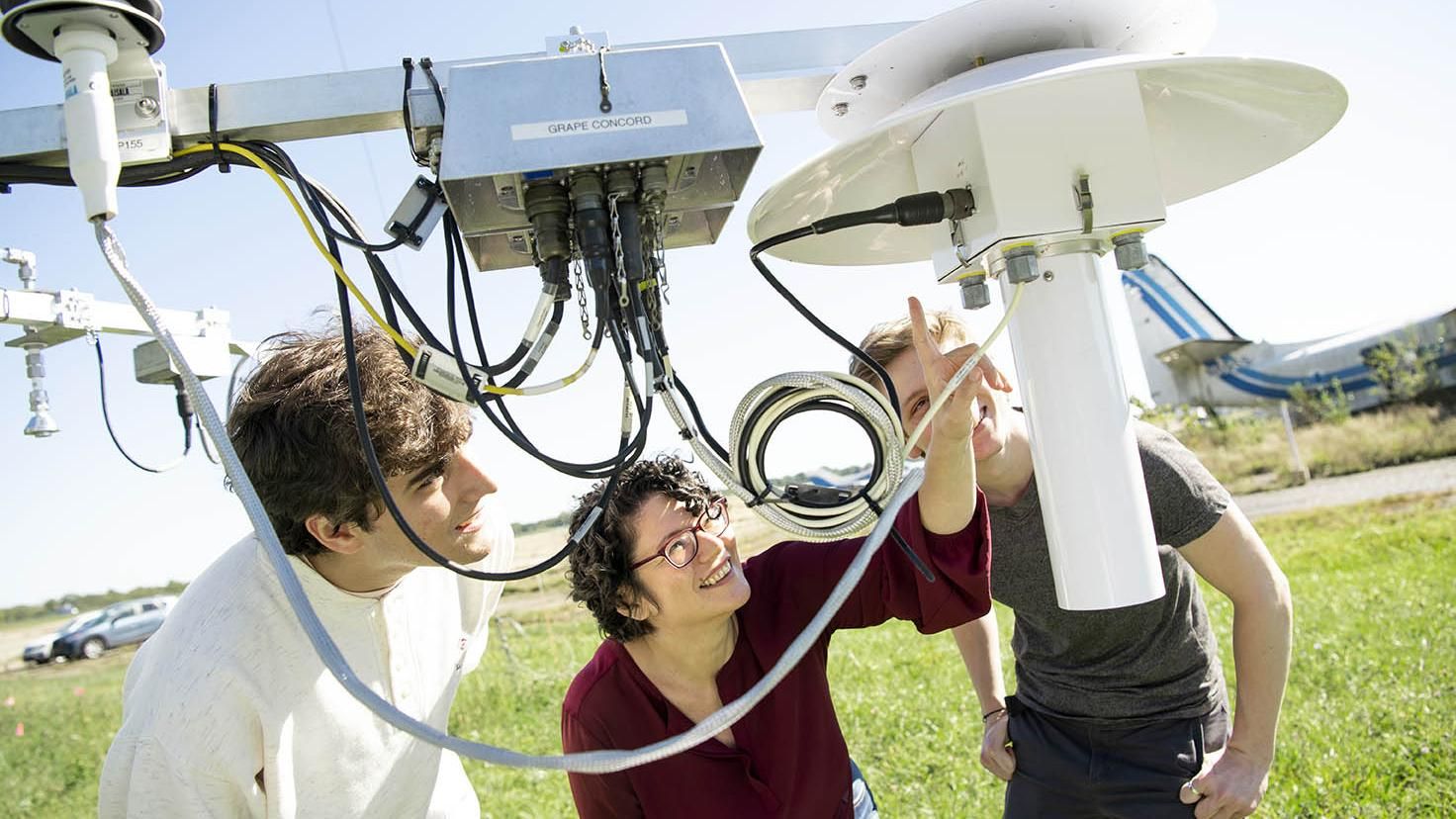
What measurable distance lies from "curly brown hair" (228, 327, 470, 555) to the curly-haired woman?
29cm

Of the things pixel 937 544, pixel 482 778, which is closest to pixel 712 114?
pixel 937 544

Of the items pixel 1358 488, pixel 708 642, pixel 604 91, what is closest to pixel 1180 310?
pixel 1358 488

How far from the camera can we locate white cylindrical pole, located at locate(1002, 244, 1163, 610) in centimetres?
109

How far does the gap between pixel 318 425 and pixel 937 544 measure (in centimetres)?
96

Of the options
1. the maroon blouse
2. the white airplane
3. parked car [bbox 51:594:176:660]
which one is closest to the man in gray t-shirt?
the maroon blouse

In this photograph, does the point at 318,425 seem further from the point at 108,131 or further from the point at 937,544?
the point at 937,544

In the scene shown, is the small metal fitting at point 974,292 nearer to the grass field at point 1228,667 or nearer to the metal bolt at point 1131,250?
the metal bolt at point 1131,250

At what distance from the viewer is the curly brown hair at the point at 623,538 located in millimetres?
1742

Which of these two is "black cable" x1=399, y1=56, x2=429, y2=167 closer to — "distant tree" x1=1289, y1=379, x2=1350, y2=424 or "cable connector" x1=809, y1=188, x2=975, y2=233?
"cable connector" x1=809, y1=188, x2=975, y2=233

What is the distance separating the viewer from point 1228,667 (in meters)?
4.62

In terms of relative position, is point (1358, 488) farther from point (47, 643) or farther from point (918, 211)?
point (47, 643)

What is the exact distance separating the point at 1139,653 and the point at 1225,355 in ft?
70.6

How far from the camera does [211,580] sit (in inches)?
57.1

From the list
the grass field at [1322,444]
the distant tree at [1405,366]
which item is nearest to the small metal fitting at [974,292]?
the grass field at [1322,444]
